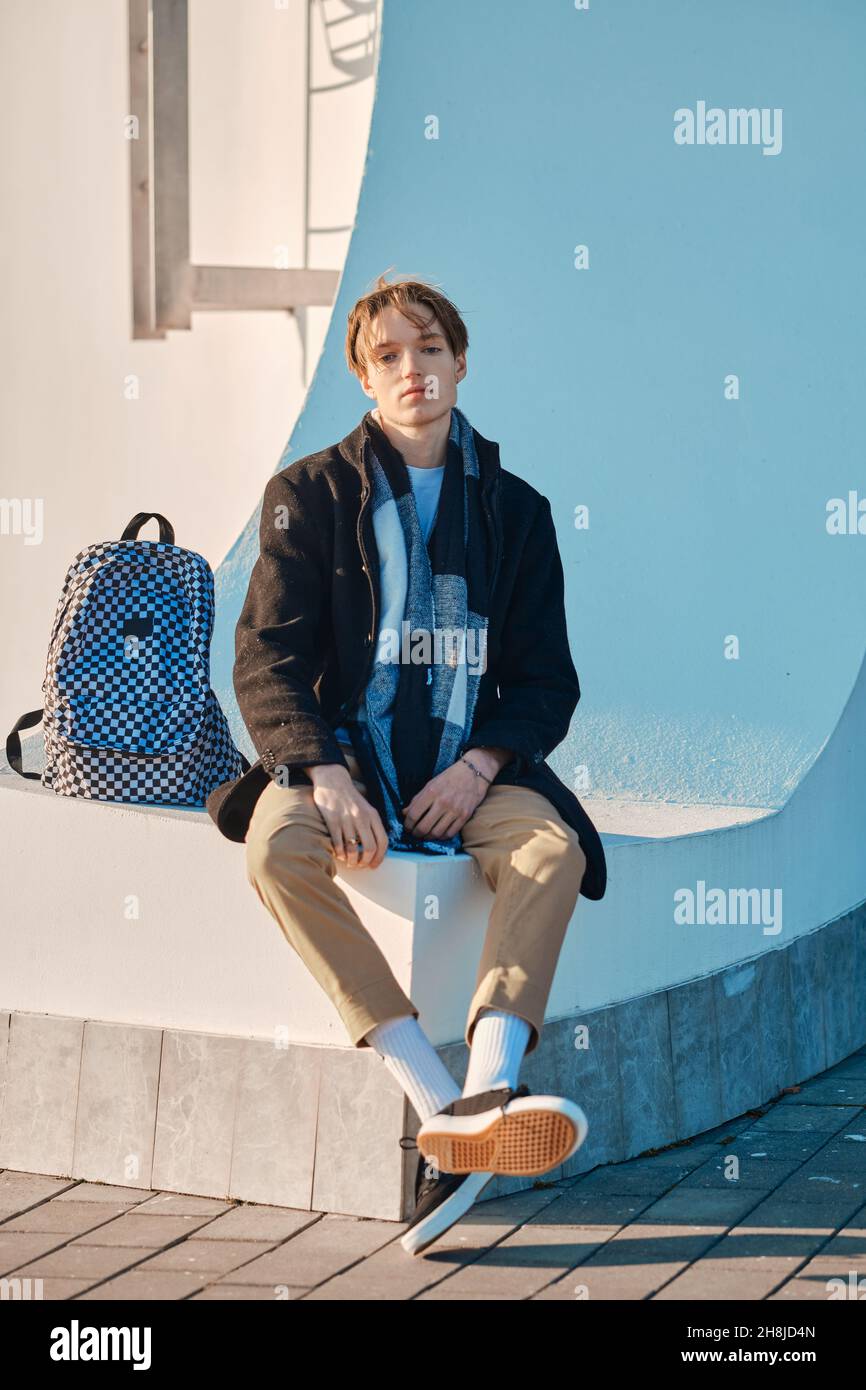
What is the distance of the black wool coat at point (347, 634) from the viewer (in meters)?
3.32

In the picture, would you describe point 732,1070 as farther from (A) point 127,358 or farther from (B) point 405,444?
(A) point 127,358

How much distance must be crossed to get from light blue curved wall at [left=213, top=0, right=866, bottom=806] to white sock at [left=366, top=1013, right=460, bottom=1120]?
6.63 ft

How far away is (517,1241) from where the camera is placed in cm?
322

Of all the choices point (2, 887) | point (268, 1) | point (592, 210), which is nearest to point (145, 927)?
point (2, 887)

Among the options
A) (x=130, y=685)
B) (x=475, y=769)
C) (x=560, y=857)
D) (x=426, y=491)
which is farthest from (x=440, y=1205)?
(x=426, y=491)

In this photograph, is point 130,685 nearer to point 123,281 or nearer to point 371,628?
point 371,628

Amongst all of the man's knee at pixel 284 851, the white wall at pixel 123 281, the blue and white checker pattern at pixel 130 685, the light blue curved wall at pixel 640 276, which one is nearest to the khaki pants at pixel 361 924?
the man's knee at pixel 284 851

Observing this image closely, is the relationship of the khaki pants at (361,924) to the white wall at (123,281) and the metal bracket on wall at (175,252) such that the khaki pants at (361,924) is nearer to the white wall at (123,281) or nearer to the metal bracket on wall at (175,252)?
the white wall at (123,281)

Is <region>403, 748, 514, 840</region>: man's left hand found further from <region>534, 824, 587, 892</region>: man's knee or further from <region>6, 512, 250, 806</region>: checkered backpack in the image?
<region>6, 512, 250, 806</region>: checkered backpack

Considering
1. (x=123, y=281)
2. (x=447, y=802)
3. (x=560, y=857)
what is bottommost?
(x=560, y=857)

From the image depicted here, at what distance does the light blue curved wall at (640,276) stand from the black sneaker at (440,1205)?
6.69 feet

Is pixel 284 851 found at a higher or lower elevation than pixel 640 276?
lower
